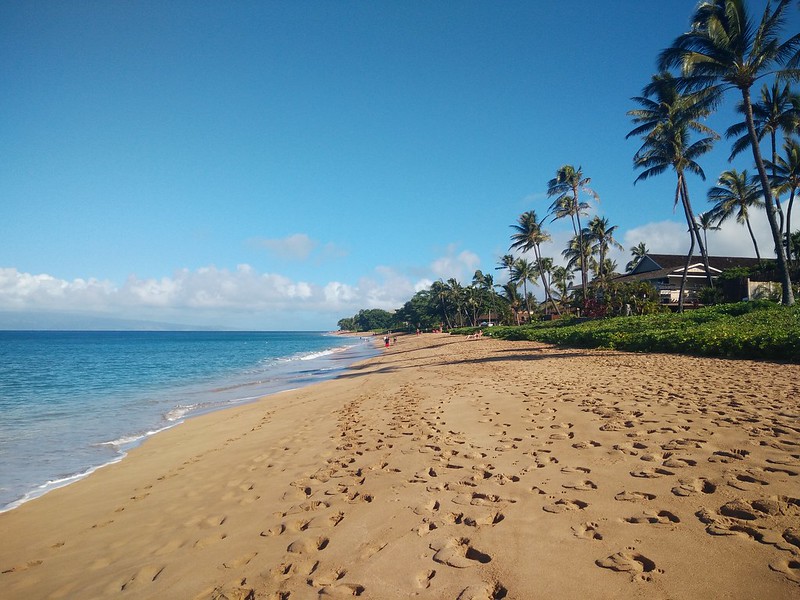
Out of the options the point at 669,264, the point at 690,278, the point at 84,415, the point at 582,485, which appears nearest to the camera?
the point at 582,485

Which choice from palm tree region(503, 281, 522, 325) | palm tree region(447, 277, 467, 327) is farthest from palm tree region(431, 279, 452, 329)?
palm tree region(503, 281, 522, 325)

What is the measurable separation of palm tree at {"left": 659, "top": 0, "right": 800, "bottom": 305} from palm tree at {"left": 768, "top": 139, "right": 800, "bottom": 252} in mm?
15259

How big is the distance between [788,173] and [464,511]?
1527 inches

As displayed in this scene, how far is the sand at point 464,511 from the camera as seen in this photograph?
265cm

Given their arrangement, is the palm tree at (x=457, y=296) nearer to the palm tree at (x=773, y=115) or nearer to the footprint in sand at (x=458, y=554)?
the palm tree at (x=773, y=115)

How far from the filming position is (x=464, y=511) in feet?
11.7

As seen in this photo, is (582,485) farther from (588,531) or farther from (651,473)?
(588,531)

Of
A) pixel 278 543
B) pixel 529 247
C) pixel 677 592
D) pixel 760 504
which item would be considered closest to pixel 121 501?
pixel 278 543

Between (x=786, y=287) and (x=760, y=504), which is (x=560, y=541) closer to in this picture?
(x=760, y=504)

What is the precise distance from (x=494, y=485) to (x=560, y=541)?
3.70ft

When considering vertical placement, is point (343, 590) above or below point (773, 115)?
below

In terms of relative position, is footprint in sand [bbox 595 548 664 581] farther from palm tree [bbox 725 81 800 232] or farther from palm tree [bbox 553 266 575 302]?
palm tree [bbox 553 266 575 302]

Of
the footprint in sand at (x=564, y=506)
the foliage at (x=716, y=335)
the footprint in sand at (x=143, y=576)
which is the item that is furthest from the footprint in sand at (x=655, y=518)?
the foliage at (x=716, y=335)

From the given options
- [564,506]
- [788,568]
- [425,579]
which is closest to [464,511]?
[564,506]
